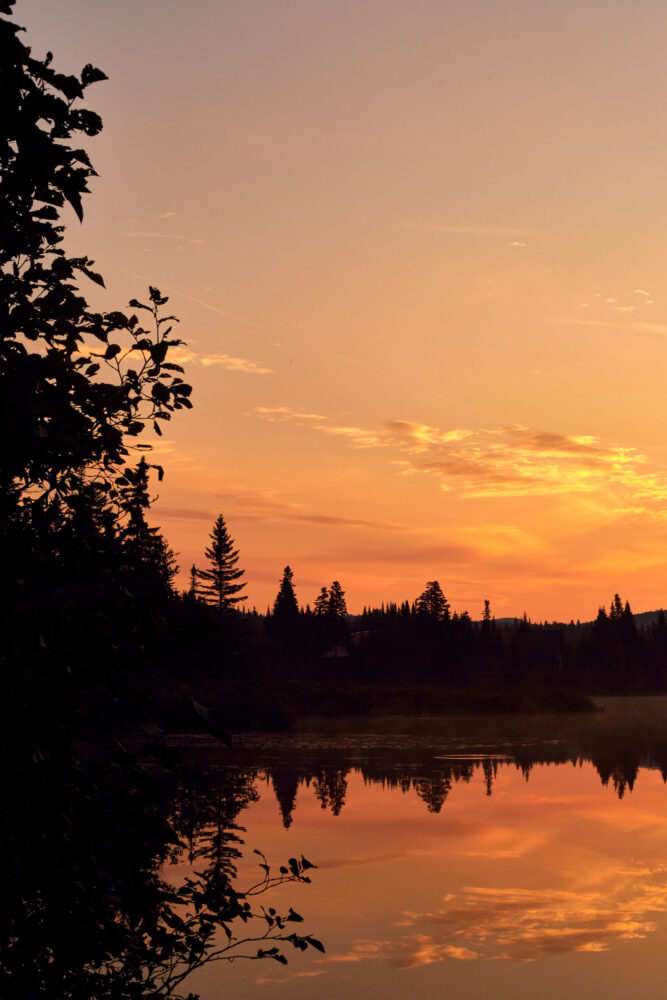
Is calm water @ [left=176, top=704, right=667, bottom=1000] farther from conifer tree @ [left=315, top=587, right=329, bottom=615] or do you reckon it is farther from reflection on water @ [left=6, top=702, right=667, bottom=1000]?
conifer tree @ [left=315, top=587, right=329, bottom=615]

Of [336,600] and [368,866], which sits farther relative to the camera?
[336,600]

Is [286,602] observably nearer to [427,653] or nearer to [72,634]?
[427,653]

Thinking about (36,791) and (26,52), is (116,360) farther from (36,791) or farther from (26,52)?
(36,791)

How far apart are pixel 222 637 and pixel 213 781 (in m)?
27.2

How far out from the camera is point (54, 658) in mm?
3498

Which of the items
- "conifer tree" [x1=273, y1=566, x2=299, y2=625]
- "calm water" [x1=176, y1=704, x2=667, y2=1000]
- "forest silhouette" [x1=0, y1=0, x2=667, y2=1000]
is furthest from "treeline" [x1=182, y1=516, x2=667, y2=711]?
"forest silhouette" [x1=0, y1=0, x2=667, y2=1000]

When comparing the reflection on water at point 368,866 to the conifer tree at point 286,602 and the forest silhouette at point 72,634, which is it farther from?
the conifer tree at point 286,602

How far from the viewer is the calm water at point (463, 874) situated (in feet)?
40.0

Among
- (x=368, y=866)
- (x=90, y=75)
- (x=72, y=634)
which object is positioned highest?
(x=90, y=75)

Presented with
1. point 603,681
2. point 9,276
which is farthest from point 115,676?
point 603,681

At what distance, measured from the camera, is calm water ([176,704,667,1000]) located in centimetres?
1219

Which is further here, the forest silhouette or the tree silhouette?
the tree silhouette

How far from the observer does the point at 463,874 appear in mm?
18141

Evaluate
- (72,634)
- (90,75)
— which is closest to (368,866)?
(72,634)
